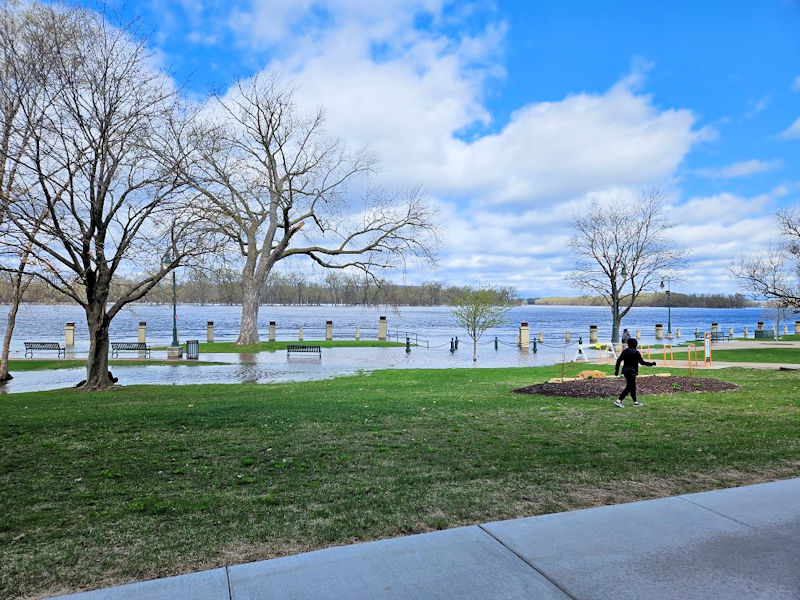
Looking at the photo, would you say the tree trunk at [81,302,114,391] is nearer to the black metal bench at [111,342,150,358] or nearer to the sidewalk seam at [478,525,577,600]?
the black metal bench at [111,342,150,358]

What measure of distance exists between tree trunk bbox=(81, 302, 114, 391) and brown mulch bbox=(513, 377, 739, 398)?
12.9 meters

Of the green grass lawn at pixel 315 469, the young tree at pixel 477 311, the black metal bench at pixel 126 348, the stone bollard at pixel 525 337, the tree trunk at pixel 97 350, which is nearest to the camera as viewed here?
the green grass lawn at pixel 315 469

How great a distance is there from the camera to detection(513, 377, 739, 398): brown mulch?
13234mm

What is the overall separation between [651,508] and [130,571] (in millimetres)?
4102

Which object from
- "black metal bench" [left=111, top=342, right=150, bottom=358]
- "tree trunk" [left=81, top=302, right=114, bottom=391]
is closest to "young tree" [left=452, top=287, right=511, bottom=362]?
"black metal bench" [left=111, top=342, right=150, bottom=358]

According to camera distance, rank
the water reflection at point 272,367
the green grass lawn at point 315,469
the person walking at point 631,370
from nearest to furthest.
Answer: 1. the green grass lawn at point 315,469
2. the person walking at point 631,370
3. the water reflection at point 272,367

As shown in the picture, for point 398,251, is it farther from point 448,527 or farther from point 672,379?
point 448,527

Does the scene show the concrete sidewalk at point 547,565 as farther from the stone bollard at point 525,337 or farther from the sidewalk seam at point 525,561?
the stone bollard at point 525,337

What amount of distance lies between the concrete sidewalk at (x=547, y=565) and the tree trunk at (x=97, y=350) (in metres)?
15.6

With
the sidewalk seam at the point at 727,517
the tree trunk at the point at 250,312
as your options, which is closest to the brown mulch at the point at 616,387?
the sidewalk seam at the point at 727,517

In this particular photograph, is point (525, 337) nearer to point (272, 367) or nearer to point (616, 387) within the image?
point (272, 367)

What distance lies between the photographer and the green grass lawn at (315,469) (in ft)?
13.5

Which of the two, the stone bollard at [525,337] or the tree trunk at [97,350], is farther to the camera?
the stone bollard at [525,337]

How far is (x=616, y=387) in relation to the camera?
45.5ft
